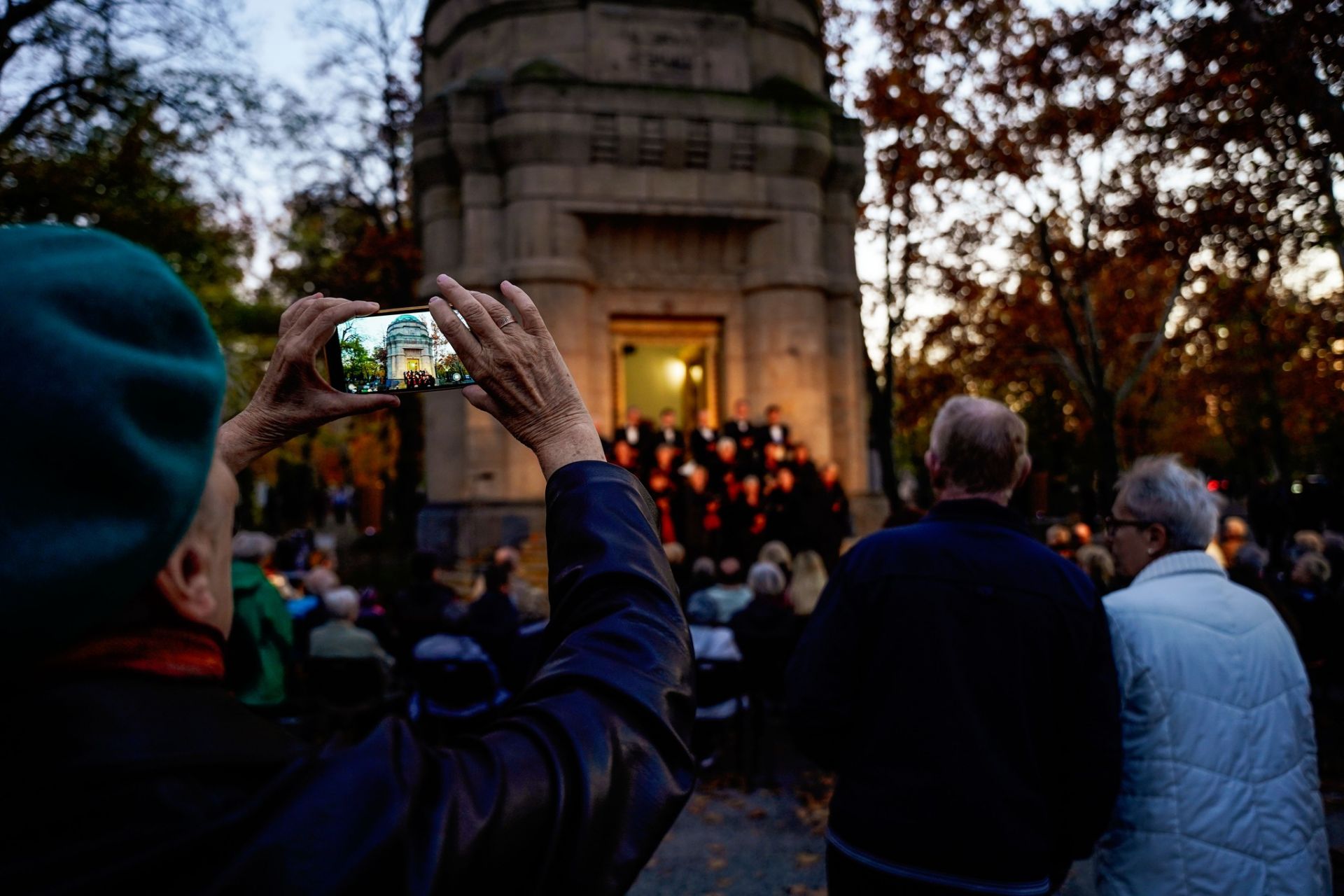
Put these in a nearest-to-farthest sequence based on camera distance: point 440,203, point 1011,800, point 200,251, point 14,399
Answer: point 14,399 < point 1011,800 < point 440,203 < point 200,251

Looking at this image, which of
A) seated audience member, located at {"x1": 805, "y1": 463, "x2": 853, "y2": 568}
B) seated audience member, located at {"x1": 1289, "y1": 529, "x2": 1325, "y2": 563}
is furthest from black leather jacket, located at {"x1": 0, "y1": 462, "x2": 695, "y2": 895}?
seated audience member, located at {"x1": 805, "y1": 463, "x2": 853, "y2": 568}

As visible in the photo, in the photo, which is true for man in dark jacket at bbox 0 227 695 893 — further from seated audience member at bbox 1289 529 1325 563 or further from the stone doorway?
the stone doorway

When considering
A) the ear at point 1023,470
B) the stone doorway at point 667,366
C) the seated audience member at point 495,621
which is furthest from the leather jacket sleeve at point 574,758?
the stone doorway at point 667,366

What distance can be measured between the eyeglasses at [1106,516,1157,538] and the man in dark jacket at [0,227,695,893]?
244 cm

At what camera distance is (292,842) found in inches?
32.7

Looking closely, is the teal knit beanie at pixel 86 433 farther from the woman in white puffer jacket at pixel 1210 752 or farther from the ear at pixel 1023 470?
the woman in white puffer jacket at pixel 1210 752

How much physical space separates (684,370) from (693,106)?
15.8 feet

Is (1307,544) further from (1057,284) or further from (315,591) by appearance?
(1057,284)

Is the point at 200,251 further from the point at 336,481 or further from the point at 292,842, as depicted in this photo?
the point at 336,481

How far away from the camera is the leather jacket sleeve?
0.90 meters

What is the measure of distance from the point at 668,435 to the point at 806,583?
206 inches

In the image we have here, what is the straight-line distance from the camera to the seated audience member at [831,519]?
13.1 meters

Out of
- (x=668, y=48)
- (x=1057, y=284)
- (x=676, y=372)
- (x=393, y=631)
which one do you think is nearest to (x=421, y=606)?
(x=393, y=631)

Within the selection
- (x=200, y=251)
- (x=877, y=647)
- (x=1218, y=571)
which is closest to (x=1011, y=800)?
(x=877, y=647)
